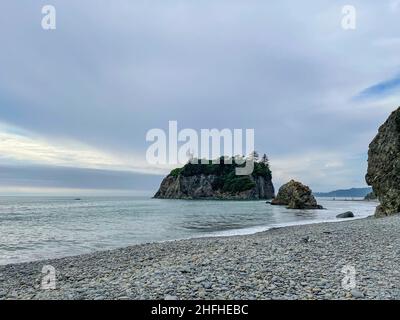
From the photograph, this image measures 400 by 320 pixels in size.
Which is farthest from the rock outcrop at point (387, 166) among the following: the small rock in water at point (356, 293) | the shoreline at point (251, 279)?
the small rock in water at point (356, 293)

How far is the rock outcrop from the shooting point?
39.2 meters

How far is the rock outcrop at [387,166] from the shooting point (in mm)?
39194

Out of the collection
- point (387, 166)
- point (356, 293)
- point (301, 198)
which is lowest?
point (301, 198)

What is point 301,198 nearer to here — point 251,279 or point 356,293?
point 251,279

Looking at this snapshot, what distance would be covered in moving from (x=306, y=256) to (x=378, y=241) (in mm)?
7276

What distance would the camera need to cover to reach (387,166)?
4053 cm

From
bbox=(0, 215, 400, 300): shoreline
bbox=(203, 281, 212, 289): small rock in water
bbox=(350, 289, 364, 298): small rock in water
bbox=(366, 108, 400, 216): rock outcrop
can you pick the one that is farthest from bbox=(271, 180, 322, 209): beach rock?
bbox=(203, 281, 212, 289): small rock in water

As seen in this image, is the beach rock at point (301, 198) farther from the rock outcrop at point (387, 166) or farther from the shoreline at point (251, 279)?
the shoreline at point (251, 279)

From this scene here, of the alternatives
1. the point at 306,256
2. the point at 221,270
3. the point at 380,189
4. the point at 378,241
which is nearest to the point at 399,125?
the point at 380,189

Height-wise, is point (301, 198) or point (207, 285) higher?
point (207, 285)

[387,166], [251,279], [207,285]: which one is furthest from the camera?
[387,166]

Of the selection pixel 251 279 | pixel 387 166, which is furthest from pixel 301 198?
pixel 251 279
